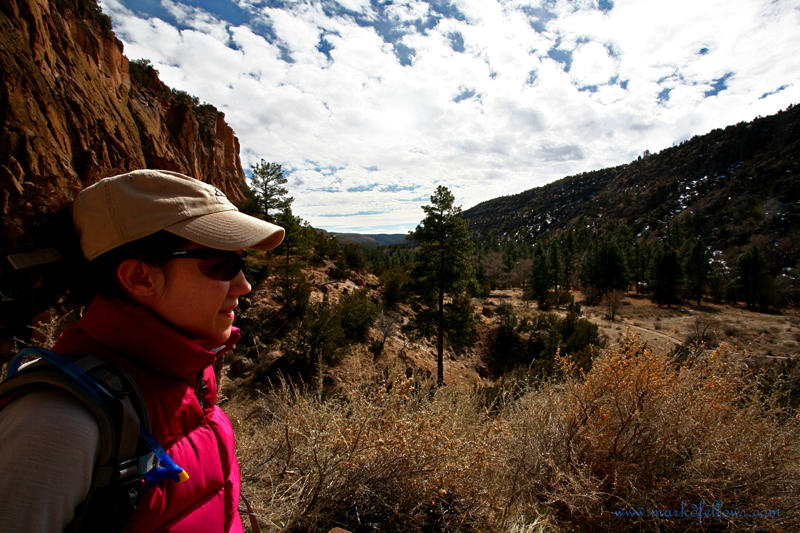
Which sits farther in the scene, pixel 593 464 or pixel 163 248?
pixel 593 464

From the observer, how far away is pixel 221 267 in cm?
127

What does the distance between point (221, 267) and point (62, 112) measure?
18.9 m

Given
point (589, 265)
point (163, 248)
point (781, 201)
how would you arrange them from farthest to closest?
point (781, 201), point (589, 265), point (163, 248)

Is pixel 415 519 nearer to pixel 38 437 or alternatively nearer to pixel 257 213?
pixel 38 437

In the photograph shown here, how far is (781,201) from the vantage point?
6744 cm

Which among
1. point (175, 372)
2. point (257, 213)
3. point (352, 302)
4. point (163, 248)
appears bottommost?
point (352, 302)

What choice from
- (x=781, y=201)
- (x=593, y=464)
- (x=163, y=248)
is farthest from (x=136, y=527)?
(x=781, y=201)

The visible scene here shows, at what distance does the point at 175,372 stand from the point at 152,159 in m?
29.0

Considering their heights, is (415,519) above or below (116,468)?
below

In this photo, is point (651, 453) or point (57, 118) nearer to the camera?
point (651, 453)

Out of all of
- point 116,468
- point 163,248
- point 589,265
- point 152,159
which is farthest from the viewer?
point 589,265

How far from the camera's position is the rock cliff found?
1.11 m

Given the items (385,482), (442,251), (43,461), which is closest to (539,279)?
(442,251)

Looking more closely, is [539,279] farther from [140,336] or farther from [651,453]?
[140,336]
